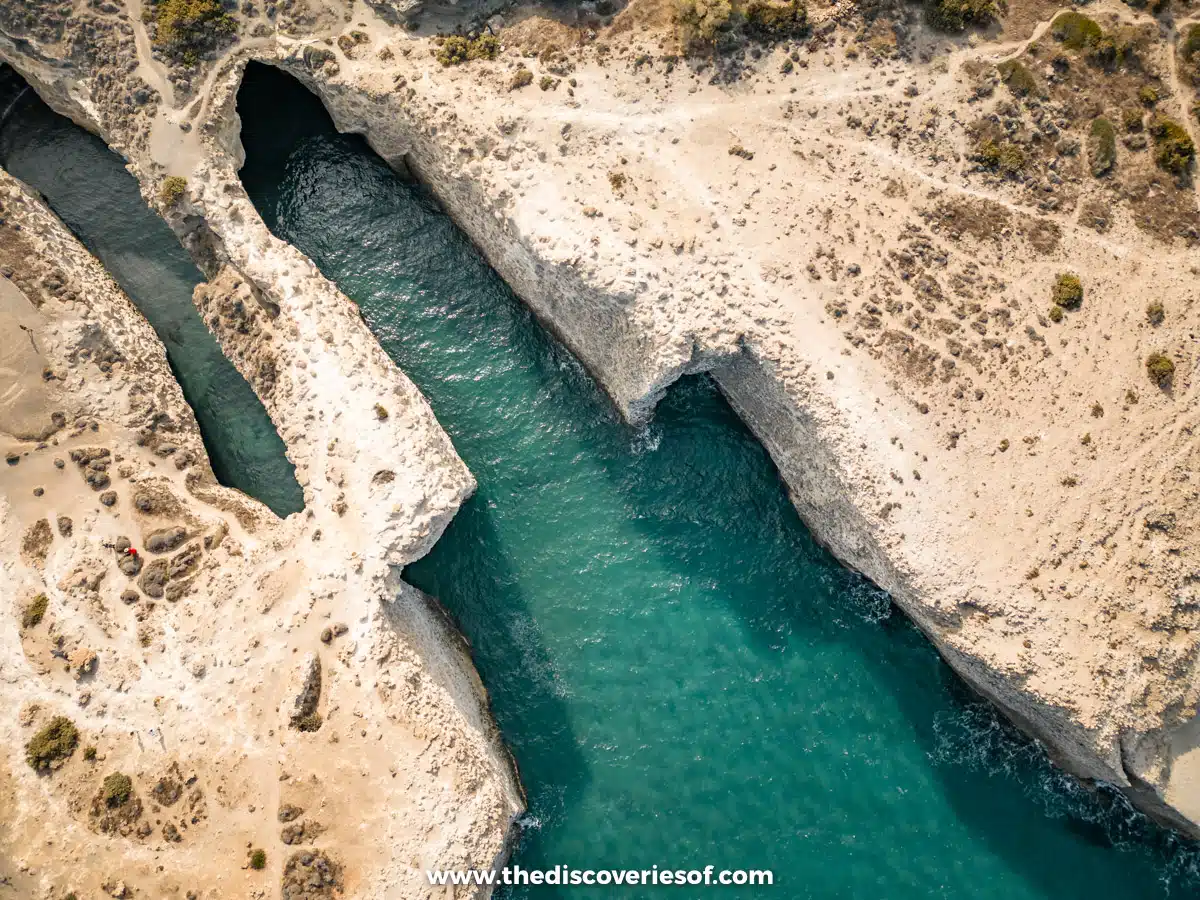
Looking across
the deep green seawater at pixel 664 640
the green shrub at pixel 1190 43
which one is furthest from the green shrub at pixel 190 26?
the green shrub at pixel 1190 43

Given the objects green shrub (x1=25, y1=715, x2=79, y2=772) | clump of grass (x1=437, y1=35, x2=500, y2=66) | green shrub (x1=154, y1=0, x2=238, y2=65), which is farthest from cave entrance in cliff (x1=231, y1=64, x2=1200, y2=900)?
green shrub (x1=25, y1=715, x2=79, y2=772)

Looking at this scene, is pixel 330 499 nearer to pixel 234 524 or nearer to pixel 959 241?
pixel 234 524

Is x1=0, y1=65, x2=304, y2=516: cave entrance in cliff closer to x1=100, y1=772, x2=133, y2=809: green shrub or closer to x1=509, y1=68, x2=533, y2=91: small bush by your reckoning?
x1=100, y1=772, x2=133, y2=809: green shrub

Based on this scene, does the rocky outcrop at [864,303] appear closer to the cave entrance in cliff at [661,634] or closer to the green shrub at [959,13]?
the green shrub at [959,13]

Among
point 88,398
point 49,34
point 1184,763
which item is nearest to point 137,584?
point 88,398

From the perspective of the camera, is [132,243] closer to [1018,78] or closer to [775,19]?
[775,19]

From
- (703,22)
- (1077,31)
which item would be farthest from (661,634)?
(1077,31)
